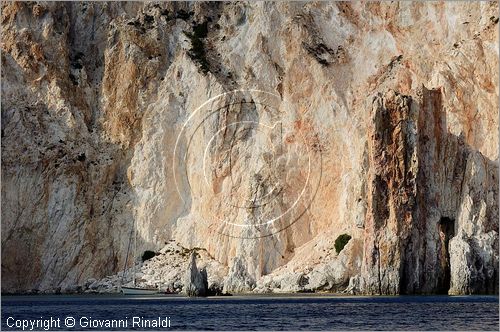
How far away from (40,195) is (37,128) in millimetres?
6658

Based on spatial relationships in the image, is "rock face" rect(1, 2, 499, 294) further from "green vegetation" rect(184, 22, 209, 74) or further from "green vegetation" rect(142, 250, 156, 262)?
"green vegetation" rect(142, 250, 156, 262)

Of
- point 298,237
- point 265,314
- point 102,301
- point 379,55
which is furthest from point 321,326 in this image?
point 379,55

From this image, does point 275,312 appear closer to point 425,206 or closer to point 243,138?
point 425,206

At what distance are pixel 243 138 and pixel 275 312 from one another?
40.2 m

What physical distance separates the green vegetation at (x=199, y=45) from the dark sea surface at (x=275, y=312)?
29191mm

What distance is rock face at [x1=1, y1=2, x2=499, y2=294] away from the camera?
95.0 m

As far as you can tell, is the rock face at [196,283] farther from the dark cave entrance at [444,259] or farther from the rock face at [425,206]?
the dark cave entrance at [444,259]

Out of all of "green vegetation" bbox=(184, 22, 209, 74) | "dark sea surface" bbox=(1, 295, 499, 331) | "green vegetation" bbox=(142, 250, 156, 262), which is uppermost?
"green vegetation" bbox=(184, 22, 209, 74)

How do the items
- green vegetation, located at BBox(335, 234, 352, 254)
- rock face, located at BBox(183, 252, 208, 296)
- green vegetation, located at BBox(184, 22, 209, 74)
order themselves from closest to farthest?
1. rock face, located at BBox(183, 252, 208, 296)
2. green vegetation, located at BBox(335, 234, 352, 254)
3. green vegetation, located at BBox(184, 22, 209, 74)

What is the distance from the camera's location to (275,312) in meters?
77.8

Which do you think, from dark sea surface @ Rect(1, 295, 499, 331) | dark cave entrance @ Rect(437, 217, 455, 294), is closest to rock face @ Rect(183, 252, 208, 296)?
dark sea surface @ Rect(1, 295, 499, 331)

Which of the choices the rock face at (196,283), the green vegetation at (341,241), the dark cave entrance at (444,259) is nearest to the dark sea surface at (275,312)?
the rock face at (196,283)

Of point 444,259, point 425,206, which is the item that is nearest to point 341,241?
point 425,206

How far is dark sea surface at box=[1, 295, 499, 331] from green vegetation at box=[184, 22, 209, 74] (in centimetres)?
2919
